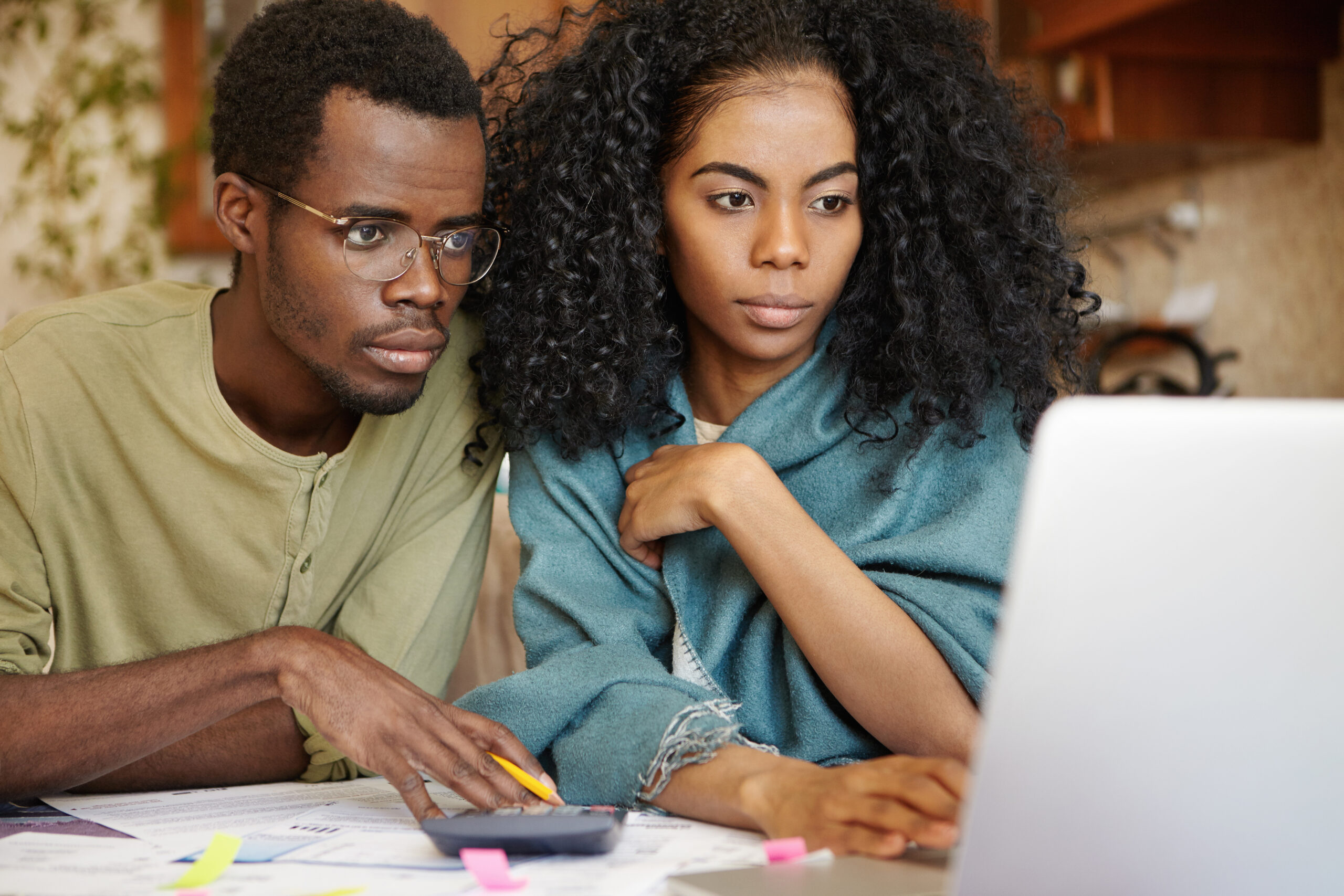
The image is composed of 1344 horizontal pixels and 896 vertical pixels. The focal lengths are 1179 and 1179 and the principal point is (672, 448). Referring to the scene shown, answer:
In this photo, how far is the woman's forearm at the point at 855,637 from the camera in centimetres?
100

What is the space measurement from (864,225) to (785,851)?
0.74 meters

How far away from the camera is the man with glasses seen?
1.15 m

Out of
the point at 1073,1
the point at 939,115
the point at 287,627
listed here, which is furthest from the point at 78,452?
the point at 1073,1

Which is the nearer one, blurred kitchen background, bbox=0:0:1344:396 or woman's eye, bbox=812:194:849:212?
woman's eye, bbox=812:194:849:212

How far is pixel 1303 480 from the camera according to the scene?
47 cm

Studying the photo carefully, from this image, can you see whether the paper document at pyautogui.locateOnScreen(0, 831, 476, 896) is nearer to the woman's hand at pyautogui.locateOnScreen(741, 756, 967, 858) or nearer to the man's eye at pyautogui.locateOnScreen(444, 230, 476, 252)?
the woman's hand at pyautogui.locateOnScreen(741, 756, 967, 858)

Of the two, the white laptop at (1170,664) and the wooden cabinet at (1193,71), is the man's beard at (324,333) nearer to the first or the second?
the white laptop at (1170,664)

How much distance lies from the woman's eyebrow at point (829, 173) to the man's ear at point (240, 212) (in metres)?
0.56

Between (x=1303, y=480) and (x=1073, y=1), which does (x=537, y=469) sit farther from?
(x=1073, y=1)

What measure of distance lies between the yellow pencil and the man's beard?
0.43 metres

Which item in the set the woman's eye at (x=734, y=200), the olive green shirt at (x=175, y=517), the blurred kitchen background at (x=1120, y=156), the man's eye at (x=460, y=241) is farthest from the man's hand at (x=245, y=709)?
the blurred kitchen background at (x=1120, y=156)

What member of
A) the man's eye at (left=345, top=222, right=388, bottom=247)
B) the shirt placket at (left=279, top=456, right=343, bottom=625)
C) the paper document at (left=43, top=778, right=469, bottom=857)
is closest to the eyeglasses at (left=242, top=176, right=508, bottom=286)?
the man's eye at (left=345, top=222, right=388, bottom=247)

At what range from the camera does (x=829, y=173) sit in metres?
1.15

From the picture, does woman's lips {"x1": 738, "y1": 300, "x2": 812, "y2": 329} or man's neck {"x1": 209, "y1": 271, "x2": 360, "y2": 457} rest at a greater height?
woman's lips {"x1": 738, "y1": 300, "x2": 812, "y2": 329}
